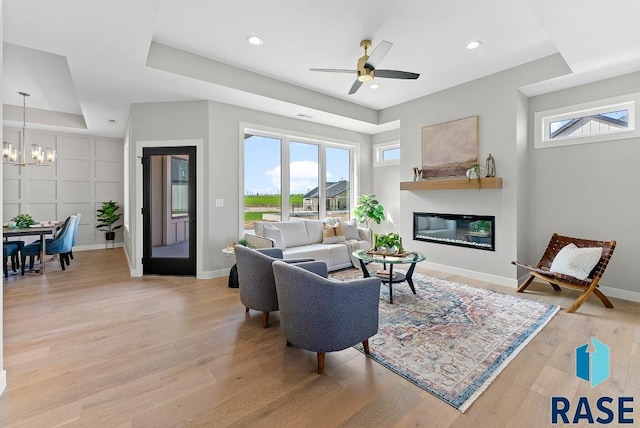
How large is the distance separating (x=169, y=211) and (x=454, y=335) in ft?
14.9

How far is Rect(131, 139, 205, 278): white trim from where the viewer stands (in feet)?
15.3

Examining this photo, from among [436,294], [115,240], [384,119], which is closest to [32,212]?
[115,240]

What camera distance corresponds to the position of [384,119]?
608 cm

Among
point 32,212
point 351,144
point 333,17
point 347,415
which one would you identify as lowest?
point 347,415

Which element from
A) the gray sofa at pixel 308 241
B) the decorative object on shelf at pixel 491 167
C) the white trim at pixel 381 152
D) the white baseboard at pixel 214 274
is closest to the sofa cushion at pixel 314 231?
the gray sofa at pixel 308 241

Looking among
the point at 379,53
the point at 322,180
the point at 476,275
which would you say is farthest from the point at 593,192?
the point at 322,180

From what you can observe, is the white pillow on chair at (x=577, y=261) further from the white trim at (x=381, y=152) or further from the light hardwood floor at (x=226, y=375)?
the white trim at (x=381, y=152)

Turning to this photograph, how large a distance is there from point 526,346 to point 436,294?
1335 mm

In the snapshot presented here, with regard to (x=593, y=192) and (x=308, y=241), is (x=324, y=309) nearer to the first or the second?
(x=308, y=241)

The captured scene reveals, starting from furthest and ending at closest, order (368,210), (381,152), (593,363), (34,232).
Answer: (381,152), (368,210), (34,232), (593,363)

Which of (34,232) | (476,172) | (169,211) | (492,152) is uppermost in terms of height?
(492,152)

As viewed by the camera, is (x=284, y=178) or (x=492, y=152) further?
(x=284, y=178)

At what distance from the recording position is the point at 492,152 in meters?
4.46

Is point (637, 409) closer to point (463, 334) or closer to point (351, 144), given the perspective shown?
point (463, 334)
